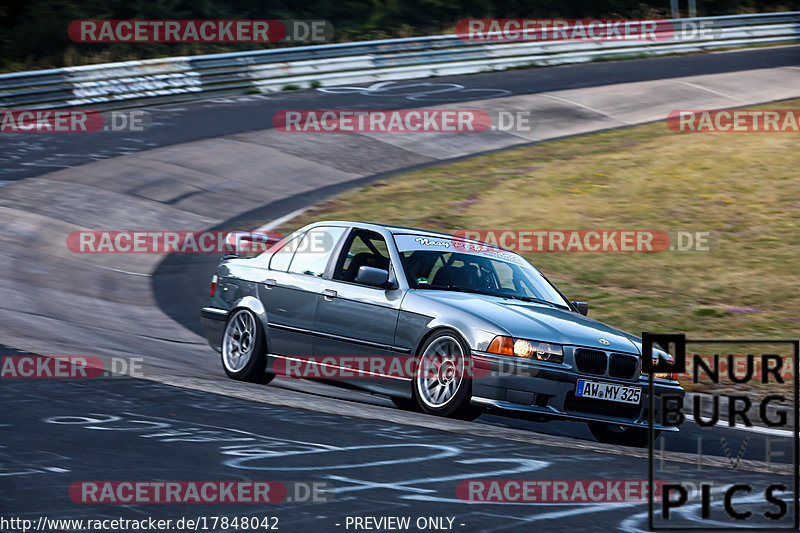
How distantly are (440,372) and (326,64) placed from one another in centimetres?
2070

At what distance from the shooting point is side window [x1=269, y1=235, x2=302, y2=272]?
10018 millimetres

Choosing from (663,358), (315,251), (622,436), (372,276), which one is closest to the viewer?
(622,436)

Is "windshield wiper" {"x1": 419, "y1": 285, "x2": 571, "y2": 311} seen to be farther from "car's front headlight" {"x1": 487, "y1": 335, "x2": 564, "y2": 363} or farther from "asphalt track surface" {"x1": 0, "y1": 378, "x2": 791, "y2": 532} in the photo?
"asphalt track surface" {"x1": 0, "y1": 378, "x2": 791, "y2": 532}

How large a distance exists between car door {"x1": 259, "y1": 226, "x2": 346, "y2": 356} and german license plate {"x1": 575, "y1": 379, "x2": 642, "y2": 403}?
2427 millimetres

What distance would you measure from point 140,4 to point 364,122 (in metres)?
14.1

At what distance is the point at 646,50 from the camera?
108ft

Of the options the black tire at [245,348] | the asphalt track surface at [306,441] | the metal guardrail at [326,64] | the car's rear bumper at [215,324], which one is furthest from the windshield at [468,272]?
the metal guardrail at [326,64]

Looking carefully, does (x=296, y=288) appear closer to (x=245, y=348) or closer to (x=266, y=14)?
(x=245, y=348)

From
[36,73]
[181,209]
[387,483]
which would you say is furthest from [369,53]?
[387,483]

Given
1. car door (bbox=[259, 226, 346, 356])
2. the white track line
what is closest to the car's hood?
car door (bbox=[259, 226, 346, 356])

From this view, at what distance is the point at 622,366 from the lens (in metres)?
8.30

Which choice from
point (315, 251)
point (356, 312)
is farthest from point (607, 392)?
point (315, 251)

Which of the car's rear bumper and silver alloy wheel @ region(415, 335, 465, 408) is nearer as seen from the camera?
silver alloy wheel @ region(415, 335, 465, 408)

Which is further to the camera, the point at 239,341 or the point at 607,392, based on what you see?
the point at 239,341
